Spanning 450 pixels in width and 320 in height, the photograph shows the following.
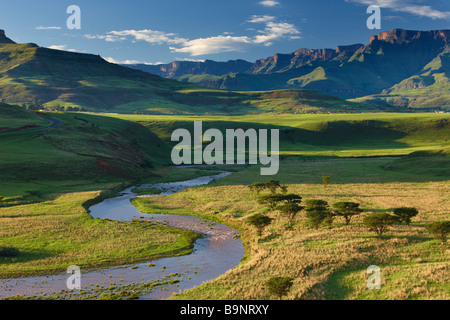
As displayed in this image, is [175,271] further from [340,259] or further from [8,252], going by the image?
[8,252]

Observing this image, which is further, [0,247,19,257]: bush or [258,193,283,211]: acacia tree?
[258,193,283,211]: acacia tree

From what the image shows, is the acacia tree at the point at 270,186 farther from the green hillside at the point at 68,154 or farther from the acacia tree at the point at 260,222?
the green hillside at the point at 68,154

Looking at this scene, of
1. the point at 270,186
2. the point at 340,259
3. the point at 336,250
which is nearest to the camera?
the point at 340,259

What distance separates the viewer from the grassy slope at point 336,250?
110 feet

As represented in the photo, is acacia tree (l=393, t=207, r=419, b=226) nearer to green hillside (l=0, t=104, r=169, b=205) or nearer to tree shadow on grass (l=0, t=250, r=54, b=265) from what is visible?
tree shadow on grass (l=0, t=250, r=54, b=265)

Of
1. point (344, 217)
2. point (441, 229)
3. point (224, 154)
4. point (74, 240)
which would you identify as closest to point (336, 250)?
point (441, 229)

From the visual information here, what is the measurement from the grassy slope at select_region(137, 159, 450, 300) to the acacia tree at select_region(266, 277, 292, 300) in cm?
96

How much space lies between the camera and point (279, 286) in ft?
105

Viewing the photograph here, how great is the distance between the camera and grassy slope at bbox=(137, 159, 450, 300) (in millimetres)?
33594

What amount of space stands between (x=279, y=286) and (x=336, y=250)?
14079mm

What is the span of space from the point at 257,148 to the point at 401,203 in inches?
4980

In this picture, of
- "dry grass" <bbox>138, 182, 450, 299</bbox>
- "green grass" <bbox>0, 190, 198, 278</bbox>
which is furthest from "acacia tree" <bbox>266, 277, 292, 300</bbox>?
"green grass" <bbox>0, 190, 198, 278</bbox>

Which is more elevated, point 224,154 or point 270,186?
point 270,186

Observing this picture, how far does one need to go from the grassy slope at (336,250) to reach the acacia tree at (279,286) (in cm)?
96
